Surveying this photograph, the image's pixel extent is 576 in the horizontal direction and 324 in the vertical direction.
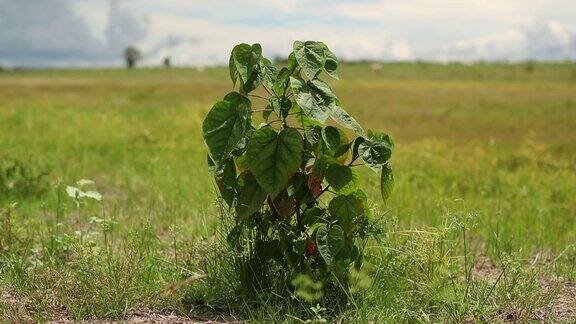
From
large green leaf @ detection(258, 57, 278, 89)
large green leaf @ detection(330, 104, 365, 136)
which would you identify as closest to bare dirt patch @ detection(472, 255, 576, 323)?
large green leaf @ detection(330, 104, 365, 136)

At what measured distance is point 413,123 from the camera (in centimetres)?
2178

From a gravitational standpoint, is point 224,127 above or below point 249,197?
above

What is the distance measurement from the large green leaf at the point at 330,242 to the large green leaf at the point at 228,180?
0.55m

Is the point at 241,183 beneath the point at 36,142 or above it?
above

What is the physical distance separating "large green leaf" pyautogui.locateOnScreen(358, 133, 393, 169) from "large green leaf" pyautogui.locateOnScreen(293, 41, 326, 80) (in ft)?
1.52

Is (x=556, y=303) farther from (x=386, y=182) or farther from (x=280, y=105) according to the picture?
(x=280, y=105)

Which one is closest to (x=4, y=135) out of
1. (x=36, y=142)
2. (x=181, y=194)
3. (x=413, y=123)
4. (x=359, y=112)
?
(x=36, y=142)

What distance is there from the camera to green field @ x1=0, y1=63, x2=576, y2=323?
3.84 meters

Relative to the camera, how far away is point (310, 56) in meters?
3.56

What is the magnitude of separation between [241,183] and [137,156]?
26.5ft

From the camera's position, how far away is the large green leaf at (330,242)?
11.6 feet

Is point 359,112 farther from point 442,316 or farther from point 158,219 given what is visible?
point 442,316

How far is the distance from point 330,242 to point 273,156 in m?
0.54

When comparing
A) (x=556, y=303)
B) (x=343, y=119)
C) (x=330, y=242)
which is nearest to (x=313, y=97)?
(x=343, y=119)
